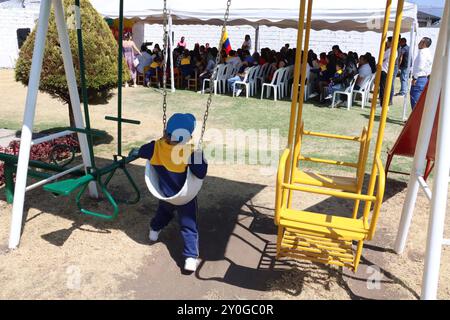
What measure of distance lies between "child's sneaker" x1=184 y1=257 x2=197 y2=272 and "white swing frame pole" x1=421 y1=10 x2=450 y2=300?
1577 mm

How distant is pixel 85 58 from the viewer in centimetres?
554

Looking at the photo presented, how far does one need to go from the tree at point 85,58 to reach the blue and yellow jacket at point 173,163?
3.02m

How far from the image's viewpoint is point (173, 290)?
283 centimetres

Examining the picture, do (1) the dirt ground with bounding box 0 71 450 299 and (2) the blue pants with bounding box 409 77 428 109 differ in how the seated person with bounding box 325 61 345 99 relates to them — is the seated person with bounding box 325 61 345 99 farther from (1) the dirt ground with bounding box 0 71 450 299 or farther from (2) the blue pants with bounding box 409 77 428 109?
(1) the dirt ground with bounding box 0 71 450 299

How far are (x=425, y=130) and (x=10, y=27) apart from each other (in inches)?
639

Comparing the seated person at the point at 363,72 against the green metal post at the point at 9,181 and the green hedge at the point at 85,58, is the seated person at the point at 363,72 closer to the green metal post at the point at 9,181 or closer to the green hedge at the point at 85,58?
the green hedge at the point at 85,58

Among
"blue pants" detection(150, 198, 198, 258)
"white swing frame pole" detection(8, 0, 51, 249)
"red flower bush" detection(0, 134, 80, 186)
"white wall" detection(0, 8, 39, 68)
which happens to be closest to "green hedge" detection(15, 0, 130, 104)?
"red flower bush" detection(0, 134, 80, 186)

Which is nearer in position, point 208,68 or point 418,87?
point 418,87

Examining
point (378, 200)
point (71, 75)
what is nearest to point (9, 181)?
point (71, 75)

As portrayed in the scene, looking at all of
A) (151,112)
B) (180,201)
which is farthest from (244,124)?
(180,201)

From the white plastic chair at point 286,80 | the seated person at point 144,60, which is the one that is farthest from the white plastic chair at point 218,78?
the seated person at point 144,60

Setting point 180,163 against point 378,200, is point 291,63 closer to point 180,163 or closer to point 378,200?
point 180,163

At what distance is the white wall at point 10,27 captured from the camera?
49.2 ft

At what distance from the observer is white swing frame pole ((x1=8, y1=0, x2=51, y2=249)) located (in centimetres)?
312
